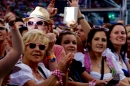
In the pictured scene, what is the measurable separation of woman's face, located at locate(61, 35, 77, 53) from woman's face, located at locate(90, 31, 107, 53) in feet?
0.81

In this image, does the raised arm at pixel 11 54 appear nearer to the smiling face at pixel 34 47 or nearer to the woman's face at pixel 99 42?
the smiling face at pixel 34 47

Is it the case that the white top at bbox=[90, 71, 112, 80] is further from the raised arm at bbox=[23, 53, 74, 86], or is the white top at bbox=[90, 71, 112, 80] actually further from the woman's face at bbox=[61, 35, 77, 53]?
the raised arm at bbox=[23, 53, 74, 86]

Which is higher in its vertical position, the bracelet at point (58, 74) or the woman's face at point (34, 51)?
the woman's face at point (34, 51)

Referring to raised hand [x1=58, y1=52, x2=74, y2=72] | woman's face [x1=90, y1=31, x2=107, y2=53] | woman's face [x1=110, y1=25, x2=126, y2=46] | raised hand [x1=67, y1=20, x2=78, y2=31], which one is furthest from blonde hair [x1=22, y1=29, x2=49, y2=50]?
woman's face [x1=110, y1=25, x2=126, y2=46]

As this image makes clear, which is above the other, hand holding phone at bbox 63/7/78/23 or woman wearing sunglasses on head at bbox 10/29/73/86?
hand holding phone at bbox 63/7/78/23

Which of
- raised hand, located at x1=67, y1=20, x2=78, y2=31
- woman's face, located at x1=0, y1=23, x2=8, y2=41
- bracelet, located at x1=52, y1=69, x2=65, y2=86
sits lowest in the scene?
bracelet, located at x1=52, y1=69, x2=65, y2=86

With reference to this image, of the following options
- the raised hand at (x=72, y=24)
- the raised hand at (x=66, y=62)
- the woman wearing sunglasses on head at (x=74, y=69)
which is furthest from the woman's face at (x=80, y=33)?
the raised hand at (x=66, y=62)

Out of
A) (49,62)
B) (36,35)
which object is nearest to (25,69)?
(36,35)

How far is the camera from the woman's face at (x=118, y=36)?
584 centimetres

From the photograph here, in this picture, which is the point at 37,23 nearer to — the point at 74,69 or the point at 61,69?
the point at 74,69

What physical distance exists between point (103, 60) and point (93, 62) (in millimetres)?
154

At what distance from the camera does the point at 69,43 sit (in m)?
5.16

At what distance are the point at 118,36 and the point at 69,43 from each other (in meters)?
0.99

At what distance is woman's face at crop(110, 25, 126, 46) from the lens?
5836 millimetres
